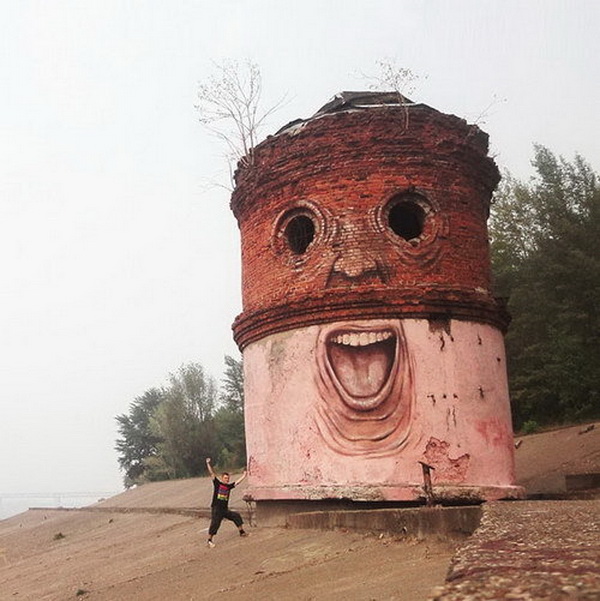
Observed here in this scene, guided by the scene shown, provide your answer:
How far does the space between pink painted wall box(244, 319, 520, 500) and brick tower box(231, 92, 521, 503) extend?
0.06 feet

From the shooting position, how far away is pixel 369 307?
10.5m

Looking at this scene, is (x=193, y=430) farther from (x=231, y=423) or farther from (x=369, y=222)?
(x=369, y=222)

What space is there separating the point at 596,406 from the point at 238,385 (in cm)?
3277

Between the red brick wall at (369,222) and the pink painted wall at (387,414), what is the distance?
38cm

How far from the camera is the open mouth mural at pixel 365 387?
1014 cm

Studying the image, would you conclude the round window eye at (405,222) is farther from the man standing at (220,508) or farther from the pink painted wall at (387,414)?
the man standing at (220,508)

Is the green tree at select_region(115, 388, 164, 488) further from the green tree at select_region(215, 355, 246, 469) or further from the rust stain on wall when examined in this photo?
the rust stain on wall

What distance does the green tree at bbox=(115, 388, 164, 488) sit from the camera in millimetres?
56656

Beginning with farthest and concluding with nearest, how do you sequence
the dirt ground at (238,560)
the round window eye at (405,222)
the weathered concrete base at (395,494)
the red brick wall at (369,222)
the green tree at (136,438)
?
the green tree at (136,438)
the round window eye at (405,222)
the red brick wall at (369,222)
the weathered concrete base at (395,494)
the dirt ground at (238,560)

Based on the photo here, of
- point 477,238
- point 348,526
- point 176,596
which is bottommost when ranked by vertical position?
point 176,596

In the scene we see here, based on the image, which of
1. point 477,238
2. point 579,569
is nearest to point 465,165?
point 477,238

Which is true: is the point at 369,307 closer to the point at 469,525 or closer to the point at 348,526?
the point at 348,526

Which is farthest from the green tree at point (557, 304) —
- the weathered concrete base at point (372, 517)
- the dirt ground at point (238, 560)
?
the weathered concrete base at point (372, 517)

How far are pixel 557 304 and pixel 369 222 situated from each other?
679 inches
